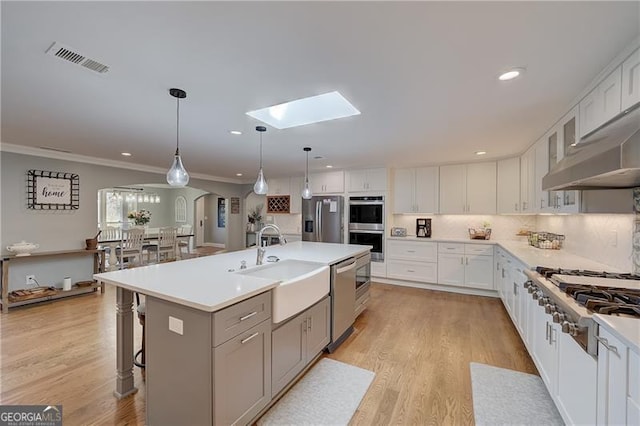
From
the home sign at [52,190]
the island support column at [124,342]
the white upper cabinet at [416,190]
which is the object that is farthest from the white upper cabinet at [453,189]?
the home sign at [52,190]

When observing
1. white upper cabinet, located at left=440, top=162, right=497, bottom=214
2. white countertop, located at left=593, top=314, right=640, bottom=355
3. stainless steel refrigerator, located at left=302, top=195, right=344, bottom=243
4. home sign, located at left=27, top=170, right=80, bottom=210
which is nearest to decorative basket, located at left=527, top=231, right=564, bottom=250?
white upper cabinet, located at left=440, top=162, right=497, bottom=214

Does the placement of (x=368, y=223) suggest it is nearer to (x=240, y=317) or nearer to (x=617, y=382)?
(x=240, y=317)

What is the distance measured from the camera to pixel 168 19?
50.3 inches

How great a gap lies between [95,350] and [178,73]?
9.18 feet

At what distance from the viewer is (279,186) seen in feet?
22.4

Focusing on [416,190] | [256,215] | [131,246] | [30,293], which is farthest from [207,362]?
[256,215]

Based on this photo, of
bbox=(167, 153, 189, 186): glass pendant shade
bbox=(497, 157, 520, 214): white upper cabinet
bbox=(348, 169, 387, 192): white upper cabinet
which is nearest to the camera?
bbox=(167, 153, 189, 186): glass pendant shade

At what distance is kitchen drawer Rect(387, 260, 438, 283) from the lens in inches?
191

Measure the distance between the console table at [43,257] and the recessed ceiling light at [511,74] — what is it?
6.02 meters

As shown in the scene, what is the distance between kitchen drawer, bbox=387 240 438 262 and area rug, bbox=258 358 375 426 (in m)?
3.03

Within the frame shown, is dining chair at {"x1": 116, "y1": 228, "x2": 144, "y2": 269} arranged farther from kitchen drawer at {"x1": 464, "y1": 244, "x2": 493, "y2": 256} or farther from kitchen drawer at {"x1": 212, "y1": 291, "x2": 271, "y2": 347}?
kitchen drawer at {"x1": 464, "y1": 244, "x2": 493, "y2": 256}

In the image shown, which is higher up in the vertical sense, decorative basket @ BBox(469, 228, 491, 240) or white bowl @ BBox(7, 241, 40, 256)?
decorative basket @ BBox(469, 228, 491, 240)

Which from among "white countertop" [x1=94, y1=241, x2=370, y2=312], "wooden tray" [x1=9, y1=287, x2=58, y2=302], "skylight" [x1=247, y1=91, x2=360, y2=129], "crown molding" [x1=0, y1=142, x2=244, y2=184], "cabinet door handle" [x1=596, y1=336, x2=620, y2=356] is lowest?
"wooden tray" [x1=9, y1=287, x2=58, y2=302]

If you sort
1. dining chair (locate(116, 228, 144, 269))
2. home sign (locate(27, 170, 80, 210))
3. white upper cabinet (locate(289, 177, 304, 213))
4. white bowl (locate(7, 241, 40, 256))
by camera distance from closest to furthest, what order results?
white bowl (locate(7, 241, 40, 256)) < home sign (locate(27, 170, 80, 210)) < dining chair (locate(116, 228, 144, 269)) < white upper cabinet (locate(289, 177, 304, 213))
